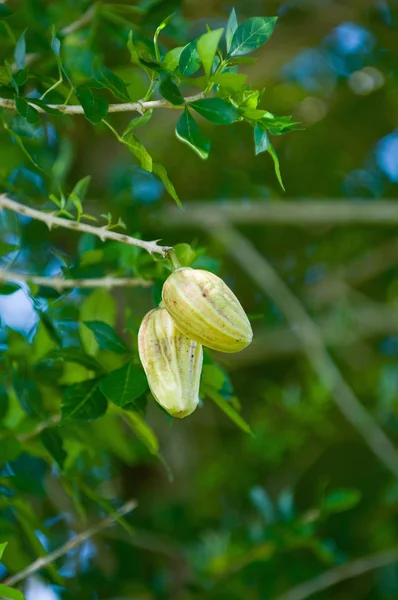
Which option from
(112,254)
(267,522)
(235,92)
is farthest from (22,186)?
(267,522)

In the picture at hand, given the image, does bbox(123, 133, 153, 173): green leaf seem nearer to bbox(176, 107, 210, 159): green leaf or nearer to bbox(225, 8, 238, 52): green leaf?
bbox(176, 107, 210, 159): green leaf

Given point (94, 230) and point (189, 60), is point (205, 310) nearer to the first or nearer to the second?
point (94, 230)

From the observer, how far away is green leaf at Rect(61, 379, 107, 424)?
1.10 meters

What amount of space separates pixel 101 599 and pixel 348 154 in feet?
8.46

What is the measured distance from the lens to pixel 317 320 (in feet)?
11.3

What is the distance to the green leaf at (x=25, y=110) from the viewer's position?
38.2 inches

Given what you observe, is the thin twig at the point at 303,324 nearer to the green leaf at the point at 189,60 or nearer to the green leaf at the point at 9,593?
the green leaf at the point at 189,60

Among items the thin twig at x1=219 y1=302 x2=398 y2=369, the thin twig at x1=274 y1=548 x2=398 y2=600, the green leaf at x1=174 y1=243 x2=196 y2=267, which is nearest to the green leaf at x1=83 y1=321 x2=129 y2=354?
the green leaf at x1=174 y1=243 x2=196 y2=267

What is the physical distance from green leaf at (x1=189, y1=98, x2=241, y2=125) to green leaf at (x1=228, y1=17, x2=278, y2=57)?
70 mm

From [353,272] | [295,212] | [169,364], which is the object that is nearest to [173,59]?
[169,364]

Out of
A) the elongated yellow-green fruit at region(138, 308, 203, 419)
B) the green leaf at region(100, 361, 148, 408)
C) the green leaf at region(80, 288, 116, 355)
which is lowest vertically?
the green leaf at region(80, 288, 116, 355)

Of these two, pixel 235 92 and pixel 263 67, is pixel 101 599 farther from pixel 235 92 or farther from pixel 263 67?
pixel 263 67

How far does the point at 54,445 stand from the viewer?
1.20m

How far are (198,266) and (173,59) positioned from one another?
37 cm
